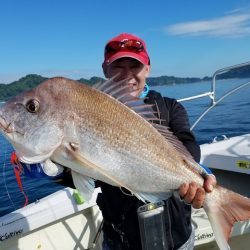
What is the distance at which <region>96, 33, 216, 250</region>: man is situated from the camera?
286 cm

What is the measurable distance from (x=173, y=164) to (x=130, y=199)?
0.56 m

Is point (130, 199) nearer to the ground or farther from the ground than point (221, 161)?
farther from the ground

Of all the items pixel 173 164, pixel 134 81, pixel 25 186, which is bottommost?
pixel 25 186

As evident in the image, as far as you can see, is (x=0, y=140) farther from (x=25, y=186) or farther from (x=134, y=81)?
(x=134, y=81)

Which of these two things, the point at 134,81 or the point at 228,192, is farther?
the point at 134,81

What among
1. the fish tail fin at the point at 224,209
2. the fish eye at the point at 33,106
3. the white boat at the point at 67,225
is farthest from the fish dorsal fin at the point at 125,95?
the white boat at the point at 67,225

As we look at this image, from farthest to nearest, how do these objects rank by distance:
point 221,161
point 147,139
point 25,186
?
point 25,186 → point 221,161 → point 147,139

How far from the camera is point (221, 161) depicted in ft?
19.8

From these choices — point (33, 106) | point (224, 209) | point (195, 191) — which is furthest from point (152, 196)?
point (33, 106)

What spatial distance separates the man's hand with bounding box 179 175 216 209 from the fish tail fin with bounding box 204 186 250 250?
0.06 meters

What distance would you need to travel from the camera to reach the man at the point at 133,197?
112 inches

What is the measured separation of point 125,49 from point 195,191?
119 centimetres

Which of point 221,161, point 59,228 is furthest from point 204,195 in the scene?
point 221,161

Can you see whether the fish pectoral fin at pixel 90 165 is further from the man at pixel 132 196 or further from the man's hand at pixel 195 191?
the man at pixel 132 196
